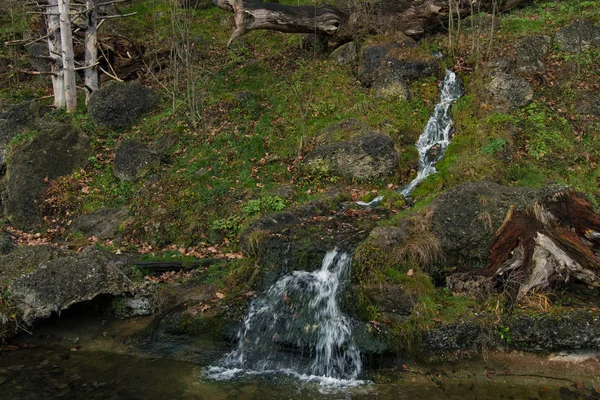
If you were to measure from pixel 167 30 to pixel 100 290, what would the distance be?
51.4ft

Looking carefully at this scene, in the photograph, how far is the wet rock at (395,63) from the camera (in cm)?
1359

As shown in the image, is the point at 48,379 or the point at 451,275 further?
the point at 451,275

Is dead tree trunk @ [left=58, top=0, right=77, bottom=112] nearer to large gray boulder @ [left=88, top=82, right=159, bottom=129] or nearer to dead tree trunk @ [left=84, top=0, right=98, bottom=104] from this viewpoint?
dead tree trunk @ [left=84, top=0, right=98, bottom=104]

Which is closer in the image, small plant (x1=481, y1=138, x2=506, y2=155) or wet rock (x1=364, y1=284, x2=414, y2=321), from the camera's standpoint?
wet rock (x1=364, y1=284, x2=414, y2=321)

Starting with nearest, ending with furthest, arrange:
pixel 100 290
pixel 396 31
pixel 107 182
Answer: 1. pixel 100 290
2. pixel 107 182
3. pixel 396 31

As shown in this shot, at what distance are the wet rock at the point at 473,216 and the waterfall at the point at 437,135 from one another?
2254 mm

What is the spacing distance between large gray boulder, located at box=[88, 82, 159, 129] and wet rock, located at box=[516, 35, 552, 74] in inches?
458

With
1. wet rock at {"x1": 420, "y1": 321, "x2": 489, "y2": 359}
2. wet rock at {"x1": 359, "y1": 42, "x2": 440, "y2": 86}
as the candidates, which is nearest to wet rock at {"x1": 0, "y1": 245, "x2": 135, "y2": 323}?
wet rock at {"x1": 420, "y1": 321, "x2": 489, "y2": 359}

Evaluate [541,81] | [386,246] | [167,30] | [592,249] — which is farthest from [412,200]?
[167,30]

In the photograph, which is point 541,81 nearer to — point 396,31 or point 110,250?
point 396,31

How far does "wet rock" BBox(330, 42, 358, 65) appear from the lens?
1497cm

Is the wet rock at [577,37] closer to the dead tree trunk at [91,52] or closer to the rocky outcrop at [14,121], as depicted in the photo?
the dead tree trunk at [91,52]

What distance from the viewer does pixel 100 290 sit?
26.1 feet

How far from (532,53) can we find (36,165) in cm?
1486
